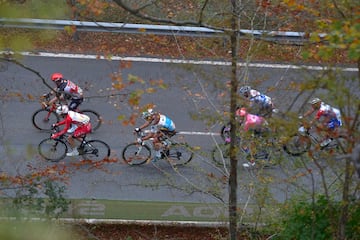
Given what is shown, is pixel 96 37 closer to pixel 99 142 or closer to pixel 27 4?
pixel 99 142

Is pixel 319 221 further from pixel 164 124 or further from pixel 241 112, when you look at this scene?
pixel 164 124

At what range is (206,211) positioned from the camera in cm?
1334

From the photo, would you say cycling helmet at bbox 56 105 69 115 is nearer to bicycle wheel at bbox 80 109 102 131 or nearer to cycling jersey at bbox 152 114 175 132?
bicycle wheel at bbox 80 109 102 131

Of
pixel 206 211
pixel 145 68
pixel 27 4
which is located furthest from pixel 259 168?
pixel 145 68

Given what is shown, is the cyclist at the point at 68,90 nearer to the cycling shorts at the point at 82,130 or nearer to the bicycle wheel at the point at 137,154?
the cycling shorts at the point at 82,130

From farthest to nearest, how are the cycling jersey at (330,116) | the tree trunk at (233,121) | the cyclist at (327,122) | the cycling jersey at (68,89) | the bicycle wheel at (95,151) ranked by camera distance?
the cycling jersey at (68,89)
the bicycle wheel at (95,151)
the tree trunk at (233,121)
the cycling jersey at (330,116)
the cyclist at (327,122)

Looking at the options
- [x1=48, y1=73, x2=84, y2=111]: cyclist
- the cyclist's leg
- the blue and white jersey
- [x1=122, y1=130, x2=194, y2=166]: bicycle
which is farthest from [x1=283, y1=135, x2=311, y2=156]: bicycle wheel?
the cyclist's leg

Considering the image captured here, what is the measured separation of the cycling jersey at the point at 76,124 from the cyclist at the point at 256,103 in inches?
229

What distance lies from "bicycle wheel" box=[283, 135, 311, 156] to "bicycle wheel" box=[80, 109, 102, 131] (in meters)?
8.21

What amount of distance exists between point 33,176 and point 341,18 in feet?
18.4

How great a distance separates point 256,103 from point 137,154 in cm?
678

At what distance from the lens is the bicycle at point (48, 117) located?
15773 mm

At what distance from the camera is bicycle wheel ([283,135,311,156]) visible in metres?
7.69

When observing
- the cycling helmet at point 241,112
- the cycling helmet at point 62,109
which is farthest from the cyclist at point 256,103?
the cycling helmet at point 62,109
